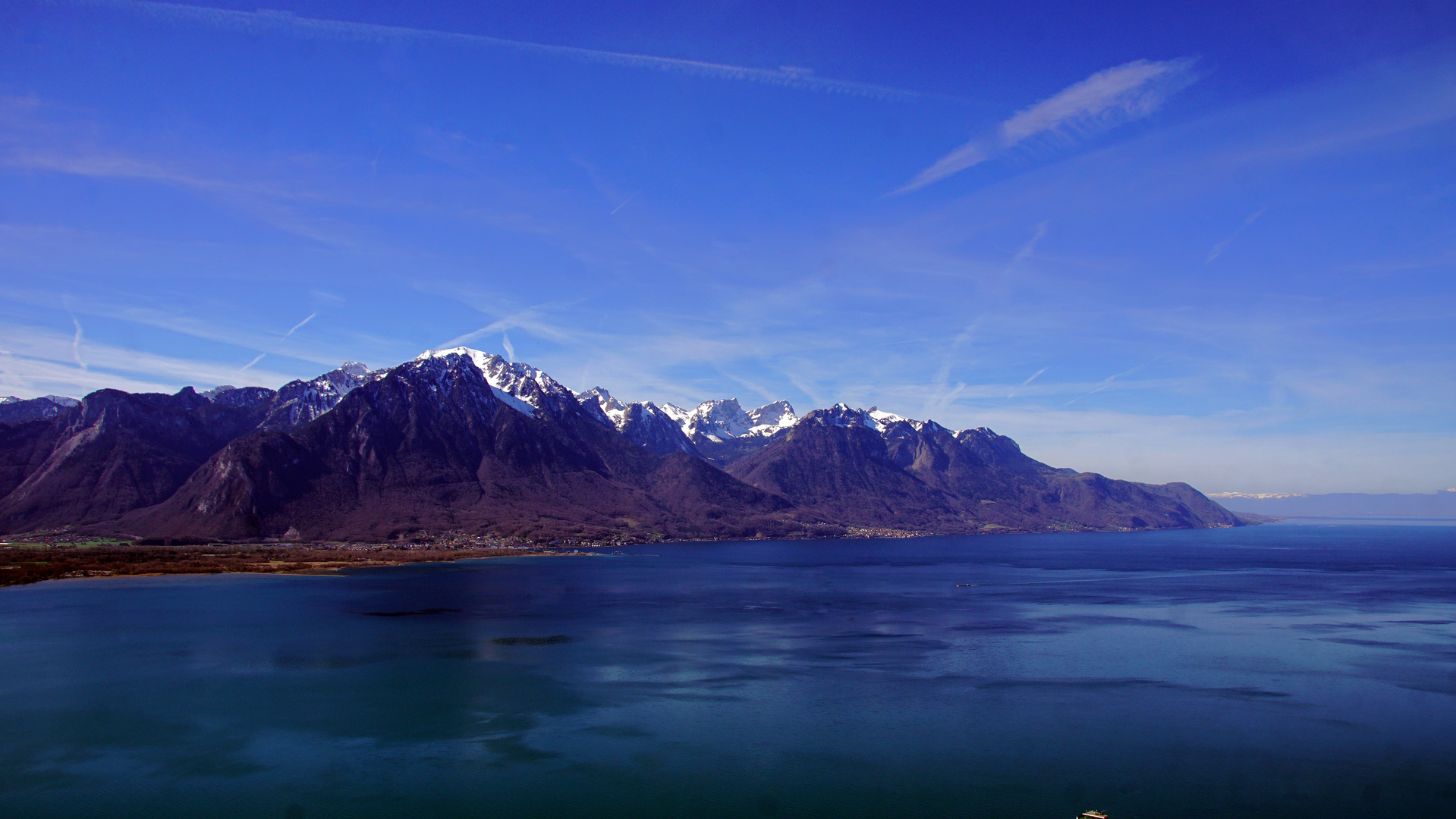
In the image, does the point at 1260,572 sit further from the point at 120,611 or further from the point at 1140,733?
the point at 120,611

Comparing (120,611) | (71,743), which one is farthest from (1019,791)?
(120,611)

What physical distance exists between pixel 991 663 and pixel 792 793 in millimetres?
40531

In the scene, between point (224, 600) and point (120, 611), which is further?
point (224, 600)

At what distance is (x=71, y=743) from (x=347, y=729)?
15.6 m

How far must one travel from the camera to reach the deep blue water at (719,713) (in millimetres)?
43438

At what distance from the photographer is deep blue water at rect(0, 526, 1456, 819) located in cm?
4344

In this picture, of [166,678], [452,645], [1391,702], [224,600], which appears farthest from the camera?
[224,600]

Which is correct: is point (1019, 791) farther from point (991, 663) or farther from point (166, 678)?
point (166, 678)

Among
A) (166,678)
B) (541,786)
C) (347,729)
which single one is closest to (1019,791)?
(541,786)

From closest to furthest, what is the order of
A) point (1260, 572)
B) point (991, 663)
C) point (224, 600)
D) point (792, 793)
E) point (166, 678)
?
point (792, 793), point (166, 678), point (991, 663), point (224, 600), point (1260, 572)

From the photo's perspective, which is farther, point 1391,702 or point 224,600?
point 224,600

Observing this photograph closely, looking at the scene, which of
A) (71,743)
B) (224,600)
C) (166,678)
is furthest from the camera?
(224,600)

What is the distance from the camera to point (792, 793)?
44.0 m

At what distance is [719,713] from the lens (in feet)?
196
